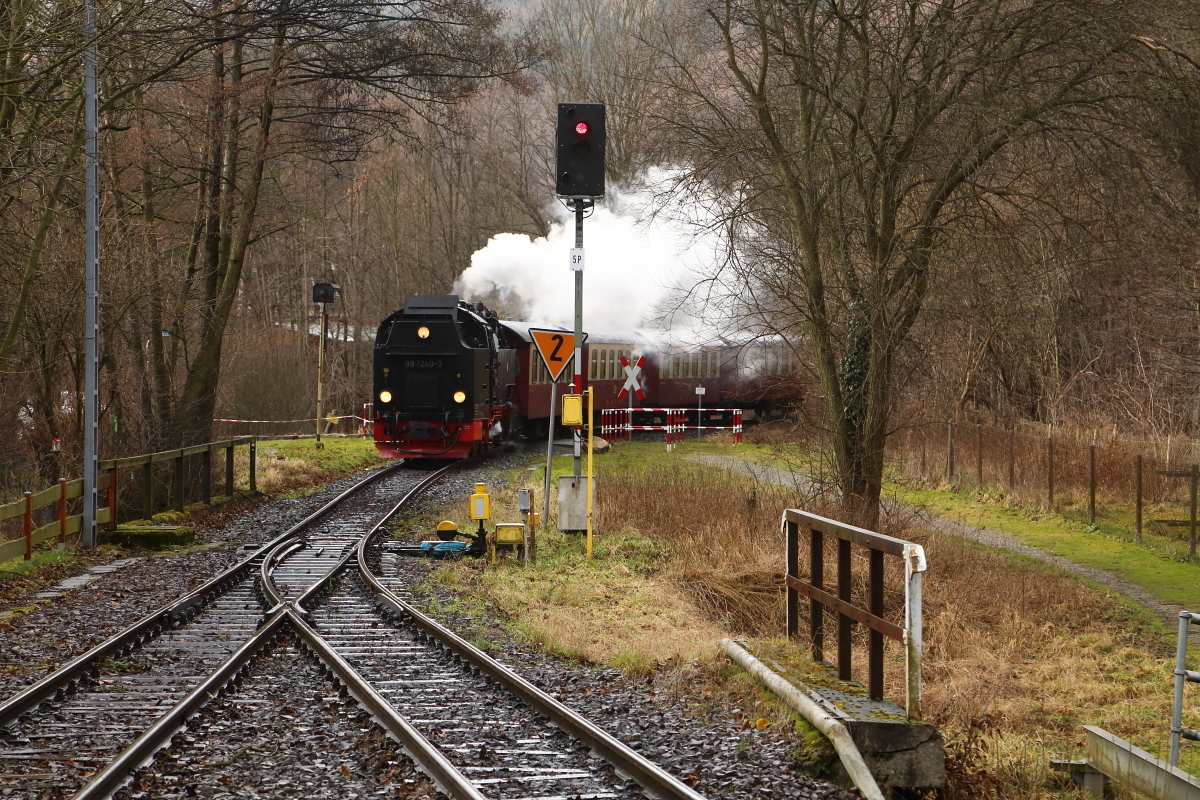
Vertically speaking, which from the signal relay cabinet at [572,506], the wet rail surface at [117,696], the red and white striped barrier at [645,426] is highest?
the red and white striped barrier at [645,426]

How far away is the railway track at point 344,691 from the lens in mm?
5746

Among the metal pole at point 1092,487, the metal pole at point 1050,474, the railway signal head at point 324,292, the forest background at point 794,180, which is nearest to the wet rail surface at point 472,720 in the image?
the forest background at point 794,180

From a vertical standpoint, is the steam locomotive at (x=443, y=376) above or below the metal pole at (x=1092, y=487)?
above

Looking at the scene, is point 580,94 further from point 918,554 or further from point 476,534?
point 918,554

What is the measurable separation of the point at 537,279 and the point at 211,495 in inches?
687

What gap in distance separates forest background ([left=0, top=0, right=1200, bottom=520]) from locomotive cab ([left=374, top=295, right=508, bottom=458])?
360cm

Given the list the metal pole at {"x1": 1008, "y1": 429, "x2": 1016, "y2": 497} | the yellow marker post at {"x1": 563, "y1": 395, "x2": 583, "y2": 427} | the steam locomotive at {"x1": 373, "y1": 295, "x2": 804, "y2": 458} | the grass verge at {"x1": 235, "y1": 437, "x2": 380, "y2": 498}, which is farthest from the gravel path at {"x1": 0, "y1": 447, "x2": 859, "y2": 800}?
the metal pole at {"x1": 1008, "y1": 429, "x2": 1016, "y2": 497}

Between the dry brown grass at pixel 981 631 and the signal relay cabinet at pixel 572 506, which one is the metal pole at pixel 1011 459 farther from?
the signal relay cabinet at pixel 572 506

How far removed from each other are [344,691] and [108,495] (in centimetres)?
974

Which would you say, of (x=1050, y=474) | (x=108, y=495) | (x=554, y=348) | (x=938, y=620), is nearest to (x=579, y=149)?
(x=554, y=348)

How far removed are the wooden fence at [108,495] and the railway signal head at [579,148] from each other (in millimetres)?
7134

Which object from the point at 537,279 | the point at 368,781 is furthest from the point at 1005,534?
the point at 537,279

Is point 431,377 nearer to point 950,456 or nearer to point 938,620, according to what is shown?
point 950,456

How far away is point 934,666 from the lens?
32.8 feet
